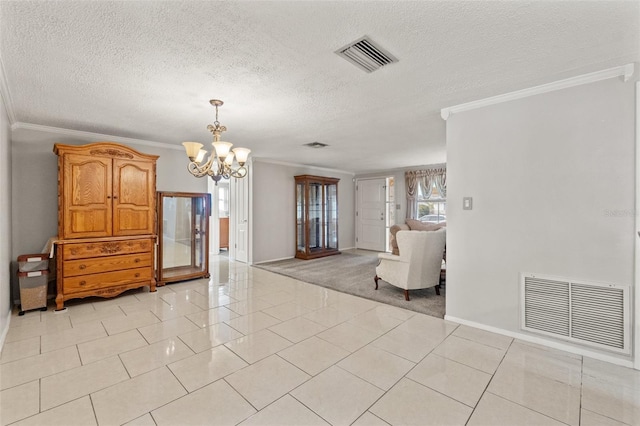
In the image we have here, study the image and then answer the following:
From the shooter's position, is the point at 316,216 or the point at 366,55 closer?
the point at 366,55

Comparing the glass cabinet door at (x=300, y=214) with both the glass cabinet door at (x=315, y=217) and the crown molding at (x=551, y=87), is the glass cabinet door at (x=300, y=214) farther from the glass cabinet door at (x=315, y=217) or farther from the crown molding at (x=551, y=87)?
the crown molding at (x=551, y=87)

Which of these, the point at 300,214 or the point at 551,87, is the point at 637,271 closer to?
the point at 551,87

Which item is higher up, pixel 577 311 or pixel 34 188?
pixel 34 188

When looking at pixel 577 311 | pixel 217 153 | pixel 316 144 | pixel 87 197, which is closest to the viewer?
pixel 577 311

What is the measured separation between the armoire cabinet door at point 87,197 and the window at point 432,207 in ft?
20.8

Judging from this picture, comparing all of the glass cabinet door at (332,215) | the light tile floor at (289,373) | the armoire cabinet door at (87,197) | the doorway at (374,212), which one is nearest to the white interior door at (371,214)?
the doorway at (374,212)

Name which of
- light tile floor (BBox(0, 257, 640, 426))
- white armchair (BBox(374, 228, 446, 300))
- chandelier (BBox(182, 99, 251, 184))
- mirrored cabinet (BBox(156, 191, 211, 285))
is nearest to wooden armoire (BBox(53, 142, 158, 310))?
mirrored cabinet (BBox(156, 191, 211, 285))

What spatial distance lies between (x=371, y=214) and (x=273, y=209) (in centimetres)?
308

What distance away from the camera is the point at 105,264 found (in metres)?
3.68

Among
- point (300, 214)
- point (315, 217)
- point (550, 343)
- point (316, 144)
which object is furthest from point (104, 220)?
point (550, 343)

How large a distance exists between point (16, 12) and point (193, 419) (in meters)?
2.44

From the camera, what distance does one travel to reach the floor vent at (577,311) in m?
2.22

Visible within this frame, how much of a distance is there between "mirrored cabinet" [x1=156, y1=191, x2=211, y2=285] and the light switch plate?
12.9 ft

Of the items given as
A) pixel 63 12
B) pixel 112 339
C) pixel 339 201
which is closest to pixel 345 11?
pixel 63 12
